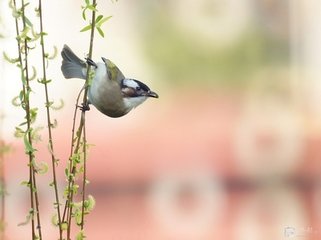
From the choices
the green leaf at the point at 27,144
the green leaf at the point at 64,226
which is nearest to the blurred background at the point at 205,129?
the green leaf at the point at 64,226

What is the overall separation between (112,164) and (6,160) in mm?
238

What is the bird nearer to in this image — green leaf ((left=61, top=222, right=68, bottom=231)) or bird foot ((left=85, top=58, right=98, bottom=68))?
bird foot ((left=85, top=58, right=98, bottom=68))

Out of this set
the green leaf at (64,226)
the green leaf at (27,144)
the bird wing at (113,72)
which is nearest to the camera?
the green leaf at (27,144)

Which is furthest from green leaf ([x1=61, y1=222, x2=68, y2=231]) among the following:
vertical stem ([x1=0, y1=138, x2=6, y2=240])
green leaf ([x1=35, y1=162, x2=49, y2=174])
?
vertical stem ([x1=0, y1=138, x2=6, y2=240])

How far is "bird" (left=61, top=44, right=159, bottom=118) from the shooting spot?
141 centimetres

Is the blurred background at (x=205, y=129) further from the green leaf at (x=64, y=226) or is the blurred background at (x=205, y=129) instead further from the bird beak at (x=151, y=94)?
the green leaf at (x=64, y=226)

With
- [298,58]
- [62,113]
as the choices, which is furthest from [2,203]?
[298,58]

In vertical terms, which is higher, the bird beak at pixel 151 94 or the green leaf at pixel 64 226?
the bird beak at pixel 151 94

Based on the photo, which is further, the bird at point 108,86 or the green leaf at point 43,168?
the bird at point 108,86

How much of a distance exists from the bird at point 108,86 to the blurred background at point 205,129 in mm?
32

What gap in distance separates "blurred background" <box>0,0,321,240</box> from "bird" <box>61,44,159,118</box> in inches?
1.3

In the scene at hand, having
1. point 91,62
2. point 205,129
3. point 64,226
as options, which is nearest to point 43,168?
point 64,226

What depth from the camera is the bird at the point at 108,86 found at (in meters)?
1.41

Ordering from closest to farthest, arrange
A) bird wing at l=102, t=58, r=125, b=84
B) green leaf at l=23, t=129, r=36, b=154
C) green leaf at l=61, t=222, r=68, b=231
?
green leaf at l=23, t=129, r=36, b=154 < green leaf at l=61, t=222, r=68, b=231 < bird wing at l=102, t=58, r=125, b=84
